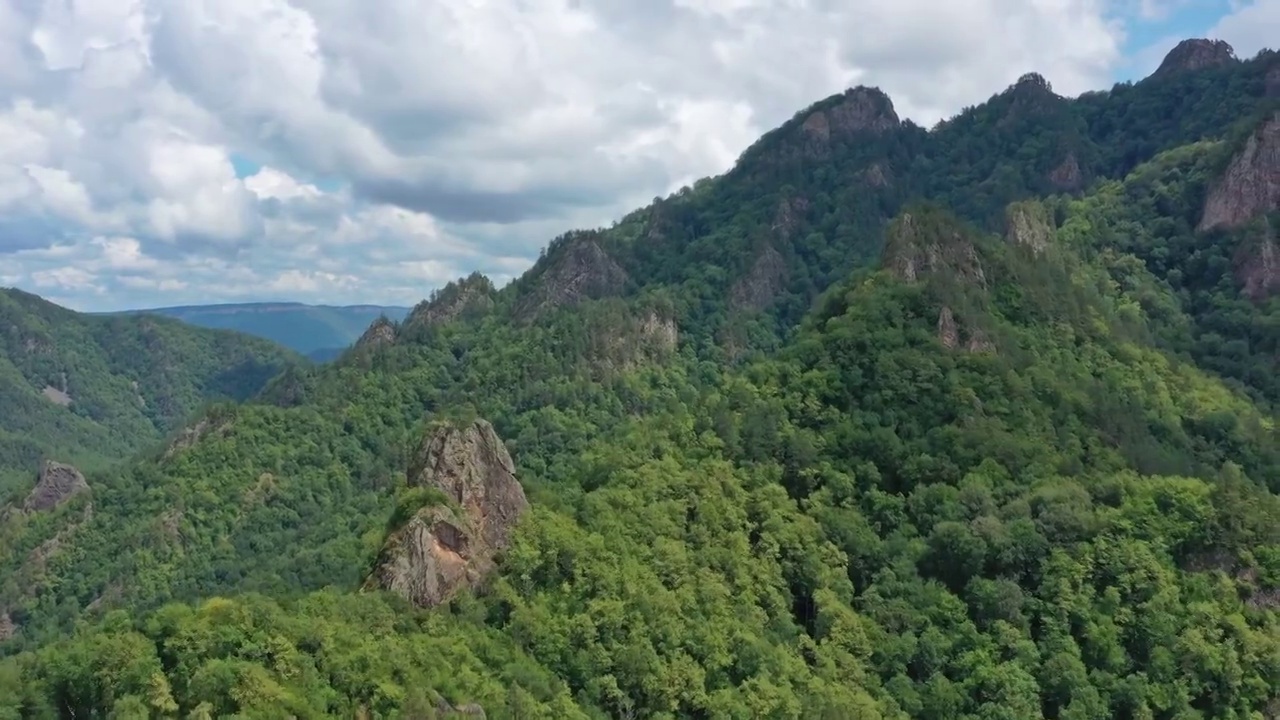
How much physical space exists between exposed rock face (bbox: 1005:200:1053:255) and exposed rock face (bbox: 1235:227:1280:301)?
84.6 feet

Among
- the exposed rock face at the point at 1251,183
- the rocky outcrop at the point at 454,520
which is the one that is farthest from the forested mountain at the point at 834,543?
the exposed rock face at the point at 1251,183

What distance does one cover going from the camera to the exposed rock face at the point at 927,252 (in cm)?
10838

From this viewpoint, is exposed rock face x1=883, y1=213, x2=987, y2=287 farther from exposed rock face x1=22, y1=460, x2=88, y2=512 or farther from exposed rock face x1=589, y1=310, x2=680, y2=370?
exposed rock face x1=22, y1=460, x2=88, y2=512

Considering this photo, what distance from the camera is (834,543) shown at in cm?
7931

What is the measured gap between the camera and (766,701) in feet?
202

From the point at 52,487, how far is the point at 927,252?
15075cm

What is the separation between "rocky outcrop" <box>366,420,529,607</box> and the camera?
58.4 meters

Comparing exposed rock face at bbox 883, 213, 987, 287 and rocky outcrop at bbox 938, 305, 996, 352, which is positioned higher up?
exposed rock face at bbox 883, 213, 987, 287

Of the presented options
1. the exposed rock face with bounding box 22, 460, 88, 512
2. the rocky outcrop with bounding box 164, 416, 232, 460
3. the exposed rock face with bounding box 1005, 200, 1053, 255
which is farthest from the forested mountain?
the exposed rock face with bounding box 22, 460, 88, 512

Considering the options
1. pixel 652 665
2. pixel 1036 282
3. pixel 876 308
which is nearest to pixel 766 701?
pixel 652 665

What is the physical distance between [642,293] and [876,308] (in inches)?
3780

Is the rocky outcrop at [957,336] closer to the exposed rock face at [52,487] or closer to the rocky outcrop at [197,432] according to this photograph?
the rocky outcrop at [197,432]

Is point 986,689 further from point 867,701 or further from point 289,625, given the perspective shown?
point 289,625

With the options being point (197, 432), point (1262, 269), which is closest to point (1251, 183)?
point (1262, 269)
